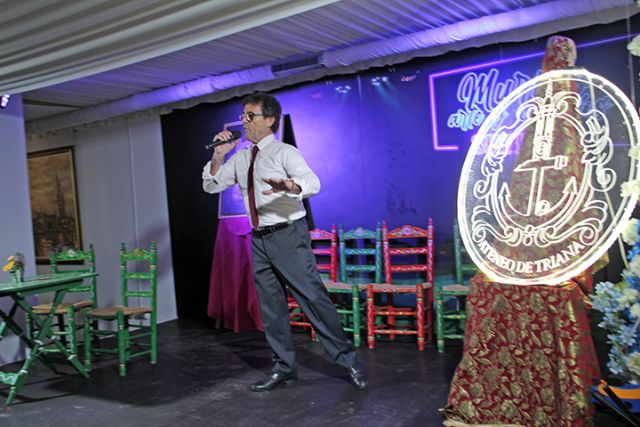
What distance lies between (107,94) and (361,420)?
4623mm

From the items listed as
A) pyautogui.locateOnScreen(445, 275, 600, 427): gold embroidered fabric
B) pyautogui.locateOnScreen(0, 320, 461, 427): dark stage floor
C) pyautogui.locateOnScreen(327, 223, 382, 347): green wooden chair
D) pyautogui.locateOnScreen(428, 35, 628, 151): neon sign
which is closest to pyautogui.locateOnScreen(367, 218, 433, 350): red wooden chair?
pyautogui.locateOnScreen(327, 223, 382, 347): green wooden chair

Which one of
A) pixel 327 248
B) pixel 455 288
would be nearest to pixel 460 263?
pixel 455 288

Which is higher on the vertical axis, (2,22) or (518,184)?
(2,22)

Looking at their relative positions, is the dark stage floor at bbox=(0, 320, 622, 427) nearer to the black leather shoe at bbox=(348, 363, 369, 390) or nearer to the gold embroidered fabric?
the black leather shoe at bbox=(348, 363, 369, 390)

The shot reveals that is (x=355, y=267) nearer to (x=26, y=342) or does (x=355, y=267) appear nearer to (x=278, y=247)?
(x=278, y=247)

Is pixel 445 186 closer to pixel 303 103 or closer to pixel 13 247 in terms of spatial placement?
pixel 303 103

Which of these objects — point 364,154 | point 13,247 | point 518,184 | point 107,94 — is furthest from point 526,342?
point 107,94

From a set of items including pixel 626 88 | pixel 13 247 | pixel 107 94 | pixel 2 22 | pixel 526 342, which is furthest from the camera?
pixel 107 94

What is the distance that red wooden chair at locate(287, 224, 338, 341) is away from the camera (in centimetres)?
510

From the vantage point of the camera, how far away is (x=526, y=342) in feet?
8.67

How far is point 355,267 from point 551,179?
2.57 meters

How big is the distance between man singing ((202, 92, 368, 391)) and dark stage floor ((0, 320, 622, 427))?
22 cm

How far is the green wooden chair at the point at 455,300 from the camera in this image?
427 centimetres

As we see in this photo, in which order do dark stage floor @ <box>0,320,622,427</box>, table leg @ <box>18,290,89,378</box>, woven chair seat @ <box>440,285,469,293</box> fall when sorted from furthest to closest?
woven chair seat @ <box>440,285,469,293</box> < table leg @ <box>18,290,89,378</box> < dark stage floor @ <box>0,320,622,427</box>
